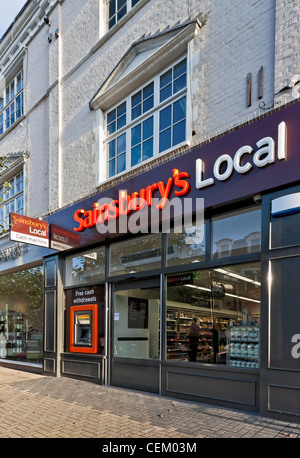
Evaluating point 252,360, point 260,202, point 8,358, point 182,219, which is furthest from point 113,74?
point 8,358

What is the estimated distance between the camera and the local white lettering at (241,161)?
5484 mm

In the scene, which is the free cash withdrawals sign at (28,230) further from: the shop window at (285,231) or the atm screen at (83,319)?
the shop window at (285,231)

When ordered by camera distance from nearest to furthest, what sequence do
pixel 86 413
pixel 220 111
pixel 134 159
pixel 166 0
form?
1. pixel 86 413
2. pixel 220 111
3. pixel 166 0
4. pixel 134 159

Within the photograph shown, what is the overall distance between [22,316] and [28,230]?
419cm

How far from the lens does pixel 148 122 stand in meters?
8.64

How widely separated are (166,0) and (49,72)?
5.13 m

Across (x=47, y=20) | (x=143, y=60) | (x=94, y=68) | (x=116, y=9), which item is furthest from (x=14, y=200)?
(x=143, y=60)

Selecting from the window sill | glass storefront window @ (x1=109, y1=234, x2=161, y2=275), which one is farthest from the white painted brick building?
glass storefront window @ (x1=109, y1=234, x2=161, y2=275)

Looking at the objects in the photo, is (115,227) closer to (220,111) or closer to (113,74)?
(220,111)

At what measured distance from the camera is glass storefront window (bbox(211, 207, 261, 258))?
6.21 metres

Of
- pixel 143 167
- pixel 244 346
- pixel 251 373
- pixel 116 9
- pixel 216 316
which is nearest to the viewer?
pixel 251 373

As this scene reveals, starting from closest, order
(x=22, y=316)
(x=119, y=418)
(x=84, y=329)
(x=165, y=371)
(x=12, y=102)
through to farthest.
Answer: (x=119, y=418), (x=165, y=371), (x=84, y=329), (x=22, y=316), (x=12, y=102)

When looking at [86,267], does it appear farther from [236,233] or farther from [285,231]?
[285,231]

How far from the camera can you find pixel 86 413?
19.5 feet
